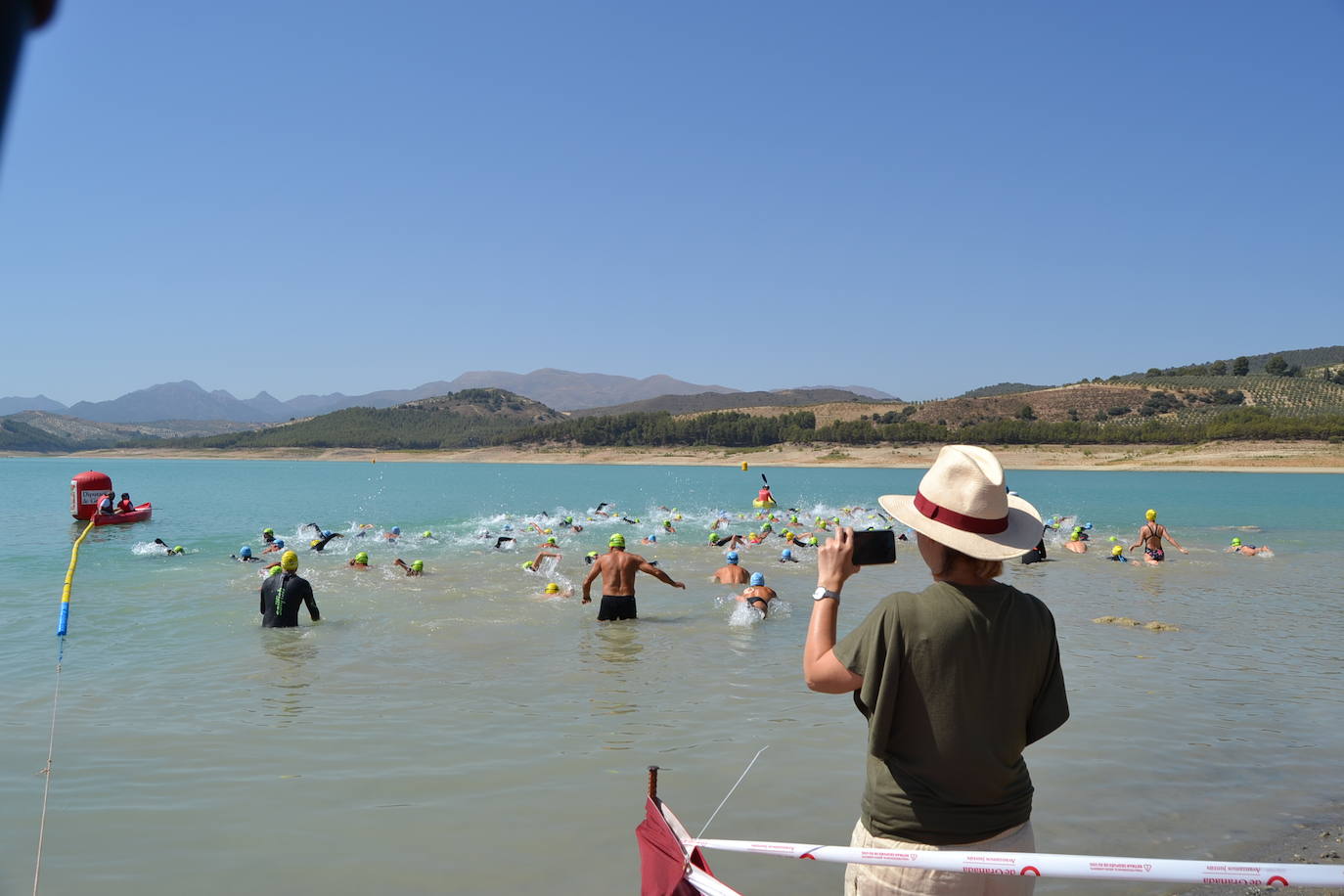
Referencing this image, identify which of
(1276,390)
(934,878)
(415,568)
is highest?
(1276,390)

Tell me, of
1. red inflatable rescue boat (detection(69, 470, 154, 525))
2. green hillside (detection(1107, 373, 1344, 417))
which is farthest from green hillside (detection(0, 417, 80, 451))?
green hillside (detection(1107, 373, 1344, 417))

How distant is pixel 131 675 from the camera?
1038cm

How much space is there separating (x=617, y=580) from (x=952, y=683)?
10.8 m

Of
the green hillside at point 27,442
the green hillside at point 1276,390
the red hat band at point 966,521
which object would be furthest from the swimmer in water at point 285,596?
the green hillside at point 27,442

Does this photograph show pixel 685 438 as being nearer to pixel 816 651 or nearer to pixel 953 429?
pixel 953 429

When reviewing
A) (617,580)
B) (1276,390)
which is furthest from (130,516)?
(1276,390)

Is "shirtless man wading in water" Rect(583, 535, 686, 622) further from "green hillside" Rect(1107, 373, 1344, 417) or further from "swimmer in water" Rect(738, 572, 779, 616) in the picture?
"green hillside" Rect(1107, 373, 1344, 417)

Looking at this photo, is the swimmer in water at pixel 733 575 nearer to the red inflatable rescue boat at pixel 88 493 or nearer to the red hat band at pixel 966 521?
the red hat band at pixel 966 521

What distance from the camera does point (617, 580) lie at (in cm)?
1333

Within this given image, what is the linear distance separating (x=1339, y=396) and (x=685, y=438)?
75155mm

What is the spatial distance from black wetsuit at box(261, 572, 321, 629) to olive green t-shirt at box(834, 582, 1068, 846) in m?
10.8

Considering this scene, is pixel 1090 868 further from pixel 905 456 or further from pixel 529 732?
pixel 905 456

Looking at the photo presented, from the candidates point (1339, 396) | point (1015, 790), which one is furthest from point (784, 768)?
point (1339, 396)

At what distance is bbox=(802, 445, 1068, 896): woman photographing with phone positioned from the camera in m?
2.73
